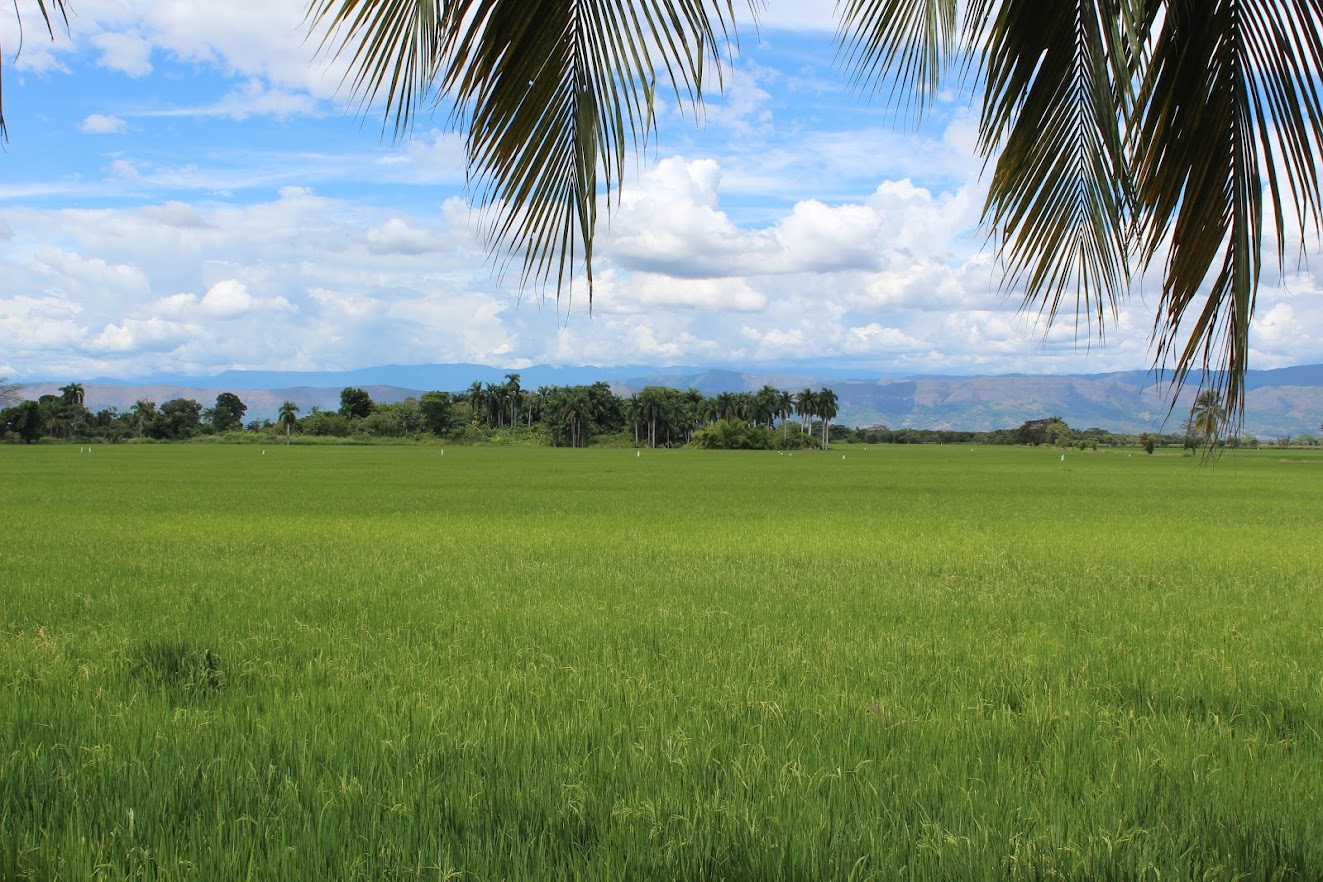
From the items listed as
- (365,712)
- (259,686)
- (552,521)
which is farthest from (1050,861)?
(552,521)

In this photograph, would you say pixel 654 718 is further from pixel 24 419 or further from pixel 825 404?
pixel 825 404

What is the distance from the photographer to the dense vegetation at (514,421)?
10431cm

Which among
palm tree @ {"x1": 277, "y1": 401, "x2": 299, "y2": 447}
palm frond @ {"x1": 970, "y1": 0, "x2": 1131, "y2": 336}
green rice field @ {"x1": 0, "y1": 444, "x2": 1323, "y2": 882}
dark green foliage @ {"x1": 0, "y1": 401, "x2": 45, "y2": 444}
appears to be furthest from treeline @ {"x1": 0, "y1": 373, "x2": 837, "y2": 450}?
palm frond @ {"x1": 970, "y1": 0, "x2": 1131, "y2": 336}

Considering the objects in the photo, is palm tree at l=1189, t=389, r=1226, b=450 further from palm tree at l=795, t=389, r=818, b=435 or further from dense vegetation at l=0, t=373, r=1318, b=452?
palm tree at l=795, t=389, r=818, b=435

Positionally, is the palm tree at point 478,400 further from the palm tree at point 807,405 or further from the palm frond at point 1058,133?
the palm frond at point 1058,133

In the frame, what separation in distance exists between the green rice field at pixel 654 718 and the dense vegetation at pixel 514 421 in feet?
314

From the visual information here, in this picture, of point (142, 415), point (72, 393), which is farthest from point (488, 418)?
point (72, 393)

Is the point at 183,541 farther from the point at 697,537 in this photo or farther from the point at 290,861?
the point at 290,861

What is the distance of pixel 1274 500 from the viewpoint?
28578 millimetres

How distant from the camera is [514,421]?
13988cm

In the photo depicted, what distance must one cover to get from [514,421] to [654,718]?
13716 cm

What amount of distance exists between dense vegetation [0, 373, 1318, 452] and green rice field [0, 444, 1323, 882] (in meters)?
95.7

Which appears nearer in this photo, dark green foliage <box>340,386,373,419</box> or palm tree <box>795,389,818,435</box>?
dark green foliage <box>340,386,373,419</box>

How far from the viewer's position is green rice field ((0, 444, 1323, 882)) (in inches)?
126
